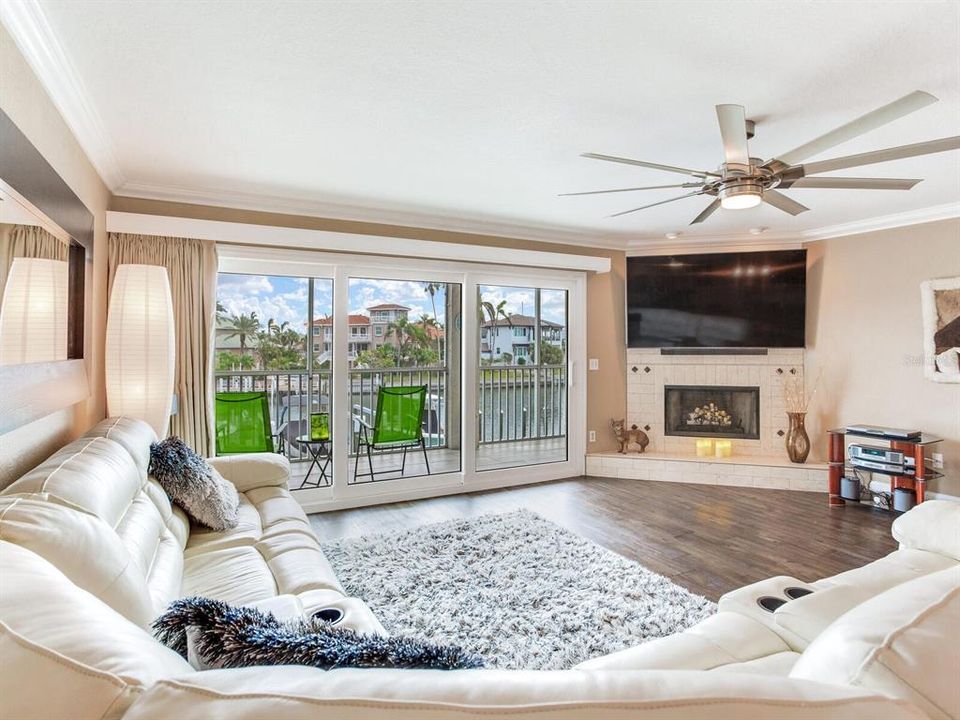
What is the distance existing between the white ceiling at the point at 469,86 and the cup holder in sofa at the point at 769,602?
1919 millimetres

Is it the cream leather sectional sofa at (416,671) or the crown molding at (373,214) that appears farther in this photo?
the crown molding at (373,214)

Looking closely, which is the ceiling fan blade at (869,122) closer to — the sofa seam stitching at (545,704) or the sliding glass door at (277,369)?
the sofa seam stitching at (545,704)

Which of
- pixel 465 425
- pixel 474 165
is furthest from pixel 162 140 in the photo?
pixel 465 425

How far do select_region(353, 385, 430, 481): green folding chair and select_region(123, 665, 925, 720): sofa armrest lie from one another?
4.12m

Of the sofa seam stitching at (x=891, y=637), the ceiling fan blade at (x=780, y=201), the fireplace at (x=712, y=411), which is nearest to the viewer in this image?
the sofa seam stitching at (x=891, y=637)

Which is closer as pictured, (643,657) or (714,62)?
(643,657)

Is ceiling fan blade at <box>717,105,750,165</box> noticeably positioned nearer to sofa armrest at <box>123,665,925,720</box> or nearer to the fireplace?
sofa armrest at <box>123,665,925,720</box>

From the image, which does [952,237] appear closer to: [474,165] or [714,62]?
[714,62]

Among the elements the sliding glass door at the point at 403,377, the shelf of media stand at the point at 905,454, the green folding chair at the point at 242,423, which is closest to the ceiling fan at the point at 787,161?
the shelf of media stand at the point at 905,454

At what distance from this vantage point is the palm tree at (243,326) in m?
4.07

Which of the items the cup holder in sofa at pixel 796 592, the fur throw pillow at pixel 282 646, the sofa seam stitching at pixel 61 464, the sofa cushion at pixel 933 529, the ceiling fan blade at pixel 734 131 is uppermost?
the ceiling fan blade at pixel 734 131

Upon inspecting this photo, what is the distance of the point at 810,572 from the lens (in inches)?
119

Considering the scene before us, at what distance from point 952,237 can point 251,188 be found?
539 centimetres

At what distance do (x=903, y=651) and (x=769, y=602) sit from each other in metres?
1.15
